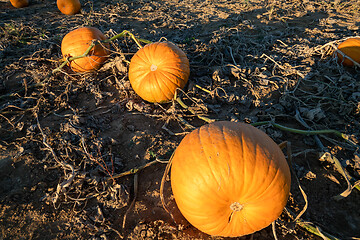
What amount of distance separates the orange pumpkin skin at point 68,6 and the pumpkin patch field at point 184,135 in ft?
5.93

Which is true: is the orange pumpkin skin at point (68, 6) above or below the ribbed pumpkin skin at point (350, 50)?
above

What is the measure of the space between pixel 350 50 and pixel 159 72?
387 cm

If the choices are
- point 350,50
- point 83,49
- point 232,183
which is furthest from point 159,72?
point 350,50

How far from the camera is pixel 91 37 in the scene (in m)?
4.12

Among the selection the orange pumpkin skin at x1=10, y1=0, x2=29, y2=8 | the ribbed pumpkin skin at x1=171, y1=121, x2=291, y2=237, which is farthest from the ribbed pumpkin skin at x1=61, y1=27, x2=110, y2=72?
the orange pumpkin skin at x1=10, y1=0, x2=29, y2=8

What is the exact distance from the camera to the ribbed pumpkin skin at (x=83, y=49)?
405 cm

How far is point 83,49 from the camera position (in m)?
4.05

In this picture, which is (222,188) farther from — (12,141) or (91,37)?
(91,37)

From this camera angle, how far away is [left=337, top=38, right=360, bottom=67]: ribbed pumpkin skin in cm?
409

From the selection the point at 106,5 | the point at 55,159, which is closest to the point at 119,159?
the point at 55,159

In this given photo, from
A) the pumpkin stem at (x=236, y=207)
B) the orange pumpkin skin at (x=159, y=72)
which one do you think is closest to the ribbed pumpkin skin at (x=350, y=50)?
the orange pumpkin skin at (x=159, y=72)

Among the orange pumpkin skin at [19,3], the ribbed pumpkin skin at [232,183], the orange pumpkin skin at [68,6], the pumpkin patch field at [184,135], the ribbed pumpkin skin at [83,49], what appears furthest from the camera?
the orange pumpkin skin at [19,3]

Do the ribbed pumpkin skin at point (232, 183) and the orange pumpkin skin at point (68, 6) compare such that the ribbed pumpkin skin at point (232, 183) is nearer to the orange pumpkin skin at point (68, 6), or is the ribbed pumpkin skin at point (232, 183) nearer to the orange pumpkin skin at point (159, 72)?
the orange pumpkin skin at point (159, 72)

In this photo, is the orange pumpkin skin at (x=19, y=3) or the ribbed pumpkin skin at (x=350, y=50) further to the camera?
the orange pumpkin skin at (x=19, y=3)
